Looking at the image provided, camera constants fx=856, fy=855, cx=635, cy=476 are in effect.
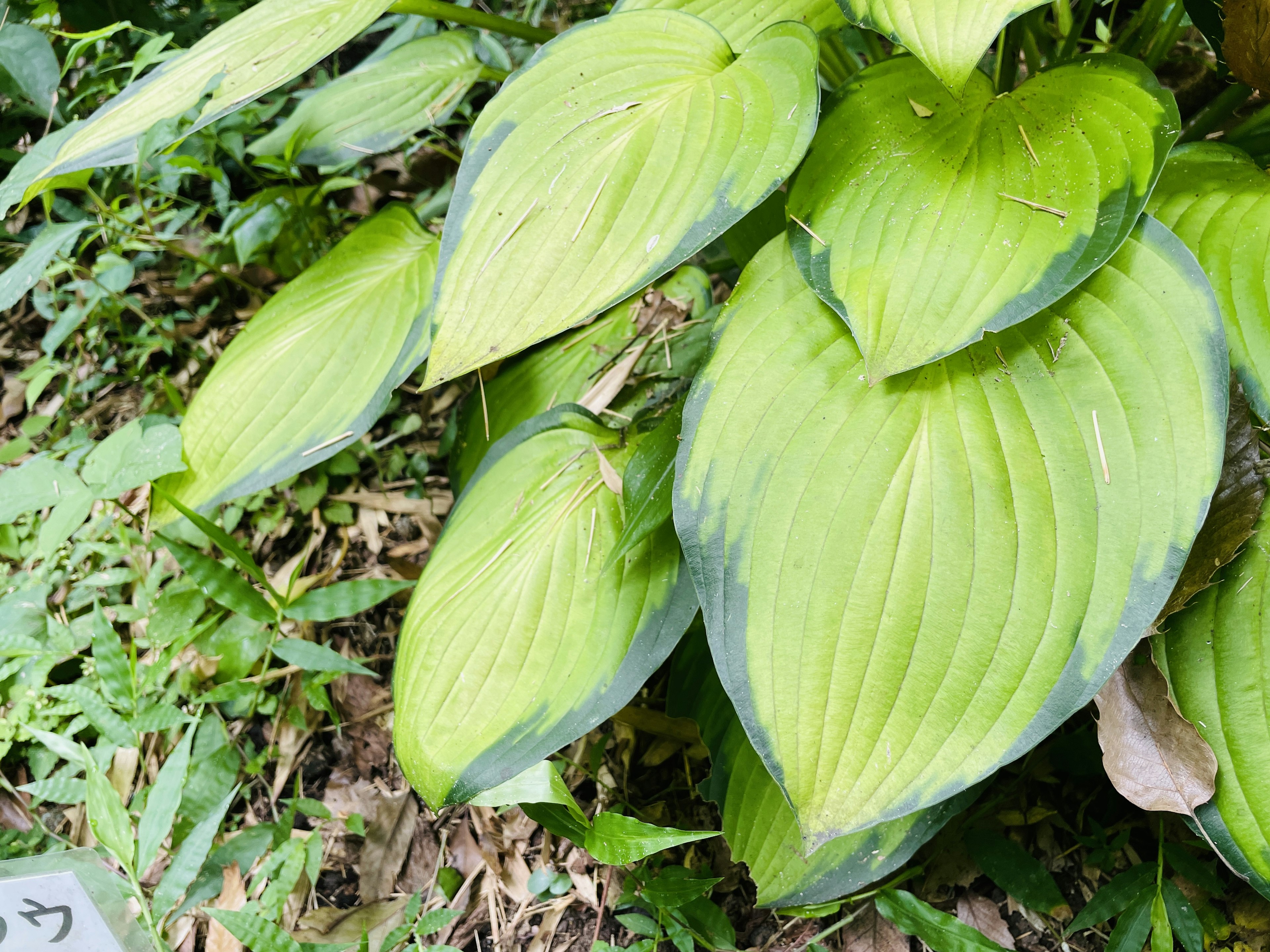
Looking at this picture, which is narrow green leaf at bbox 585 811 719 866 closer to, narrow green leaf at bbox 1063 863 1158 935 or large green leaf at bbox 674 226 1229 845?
large green leaf at bbox 674 226 1229 845

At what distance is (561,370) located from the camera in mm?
1264

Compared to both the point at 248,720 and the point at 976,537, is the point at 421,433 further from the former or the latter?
the point at 976,537

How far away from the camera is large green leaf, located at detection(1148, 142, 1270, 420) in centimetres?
74

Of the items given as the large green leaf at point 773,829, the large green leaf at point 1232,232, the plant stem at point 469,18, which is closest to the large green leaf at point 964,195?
the large green leaf at point 1232,232

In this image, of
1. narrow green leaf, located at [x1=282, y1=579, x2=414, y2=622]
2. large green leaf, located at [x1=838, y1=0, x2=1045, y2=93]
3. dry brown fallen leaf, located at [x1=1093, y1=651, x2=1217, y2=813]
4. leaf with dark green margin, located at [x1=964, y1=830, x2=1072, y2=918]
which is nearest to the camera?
large green leaf, located at [x1=838, y1=0, x2=1045, y2=93]

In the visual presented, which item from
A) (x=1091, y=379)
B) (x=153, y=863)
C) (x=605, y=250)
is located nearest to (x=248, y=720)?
(x=153, y=863)

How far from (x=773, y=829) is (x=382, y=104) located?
114 centimetres

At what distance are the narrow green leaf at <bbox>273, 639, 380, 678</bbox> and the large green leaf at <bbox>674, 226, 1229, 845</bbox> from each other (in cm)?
63

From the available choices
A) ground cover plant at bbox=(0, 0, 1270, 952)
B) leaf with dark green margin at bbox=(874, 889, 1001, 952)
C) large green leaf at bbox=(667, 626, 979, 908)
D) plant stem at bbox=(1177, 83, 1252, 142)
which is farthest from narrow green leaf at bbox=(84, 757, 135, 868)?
plant stem at bbox=(1177, 83, 1252, 142)

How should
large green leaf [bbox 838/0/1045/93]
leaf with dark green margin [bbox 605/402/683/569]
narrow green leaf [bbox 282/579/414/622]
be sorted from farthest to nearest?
narrow green leaf [bbox 282/579/414/622] < leaf with dark green margin [bbox 605/402/683/569] < large green leaf [bbox 838/0/1045/93]

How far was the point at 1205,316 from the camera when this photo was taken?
0.69m

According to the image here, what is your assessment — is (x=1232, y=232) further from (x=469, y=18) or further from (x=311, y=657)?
(x=311, y=657)

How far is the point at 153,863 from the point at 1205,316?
1349mm

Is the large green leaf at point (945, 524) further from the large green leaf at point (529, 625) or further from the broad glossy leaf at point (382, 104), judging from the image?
the broad glossy leaf at point (382, 104)
